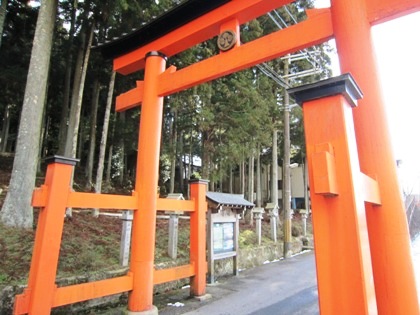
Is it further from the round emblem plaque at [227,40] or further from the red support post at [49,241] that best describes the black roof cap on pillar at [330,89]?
the red support post at [49,241]

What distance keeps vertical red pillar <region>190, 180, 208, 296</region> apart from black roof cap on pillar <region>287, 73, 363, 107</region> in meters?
3.90

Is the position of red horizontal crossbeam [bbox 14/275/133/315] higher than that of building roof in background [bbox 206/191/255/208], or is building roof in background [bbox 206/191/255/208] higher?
building roof in background [bbox 206/191/255/208]

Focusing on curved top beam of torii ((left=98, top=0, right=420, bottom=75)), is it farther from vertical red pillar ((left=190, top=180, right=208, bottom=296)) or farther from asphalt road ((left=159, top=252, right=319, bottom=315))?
asphalt road ((left=159, top=252, right=319, bottom=315))

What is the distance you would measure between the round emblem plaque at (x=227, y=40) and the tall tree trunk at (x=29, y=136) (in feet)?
14.9

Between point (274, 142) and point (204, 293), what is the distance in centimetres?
956

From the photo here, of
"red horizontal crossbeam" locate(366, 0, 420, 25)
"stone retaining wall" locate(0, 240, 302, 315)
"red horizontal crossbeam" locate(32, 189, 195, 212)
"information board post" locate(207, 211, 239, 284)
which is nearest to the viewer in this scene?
"red horizontal crossbeam" locate(366, 0, 420, 25)

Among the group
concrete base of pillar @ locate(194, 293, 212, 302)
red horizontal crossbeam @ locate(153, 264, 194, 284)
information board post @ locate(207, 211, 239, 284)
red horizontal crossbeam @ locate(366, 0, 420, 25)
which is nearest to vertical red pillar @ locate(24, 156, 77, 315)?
red horizontal crossbeam @ locate(153, 264, 194, 284)

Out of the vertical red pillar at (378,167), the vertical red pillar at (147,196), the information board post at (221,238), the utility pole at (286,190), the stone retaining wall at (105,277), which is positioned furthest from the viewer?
the utility pole at (286,190)

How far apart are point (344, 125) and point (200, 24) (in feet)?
11.1

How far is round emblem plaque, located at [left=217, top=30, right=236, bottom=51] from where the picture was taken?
397 centimetres

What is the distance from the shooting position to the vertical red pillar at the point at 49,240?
3.36 m

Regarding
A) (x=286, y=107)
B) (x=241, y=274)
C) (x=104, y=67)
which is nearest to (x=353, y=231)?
(x=241, y=274)

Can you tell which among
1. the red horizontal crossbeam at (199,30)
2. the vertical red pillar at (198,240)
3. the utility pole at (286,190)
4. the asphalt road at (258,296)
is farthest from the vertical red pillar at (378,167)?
the utility pole at (286,190)

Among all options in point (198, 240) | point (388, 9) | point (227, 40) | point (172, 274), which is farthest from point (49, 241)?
point (388, 9)
